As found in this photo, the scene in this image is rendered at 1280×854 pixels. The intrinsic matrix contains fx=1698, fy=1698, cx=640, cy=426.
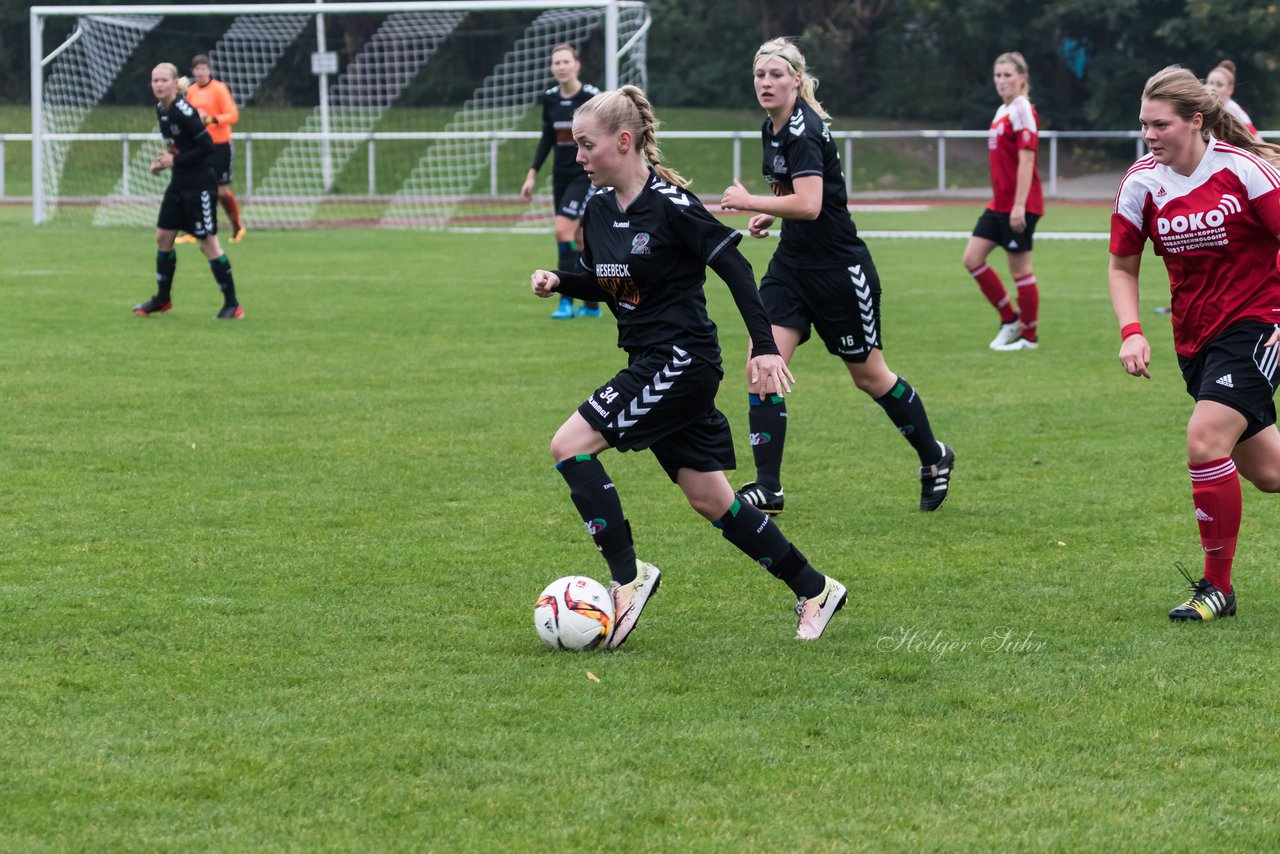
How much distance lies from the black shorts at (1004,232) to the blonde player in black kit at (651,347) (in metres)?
7.54

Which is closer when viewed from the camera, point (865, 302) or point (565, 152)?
point (865, 302)

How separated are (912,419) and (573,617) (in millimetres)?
2831

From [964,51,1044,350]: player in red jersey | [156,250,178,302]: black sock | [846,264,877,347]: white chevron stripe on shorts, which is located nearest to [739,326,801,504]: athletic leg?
[846,264,877,347]: white chevron stripe on shorts

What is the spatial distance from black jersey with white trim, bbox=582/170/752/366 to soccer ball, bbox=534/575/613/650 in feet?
2.49

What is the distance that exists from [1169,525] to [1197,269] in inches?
66.7

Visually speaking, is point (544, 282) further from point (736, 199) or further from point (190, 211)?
point (190, 211)

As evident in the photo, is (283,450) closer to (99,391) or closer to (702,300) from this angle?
(99,391)

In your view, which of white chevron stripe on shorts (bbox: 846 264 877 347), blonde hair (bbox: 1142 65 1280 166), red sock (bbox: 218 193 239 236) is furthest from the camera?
red sock (bbox: 218 193 239 236)

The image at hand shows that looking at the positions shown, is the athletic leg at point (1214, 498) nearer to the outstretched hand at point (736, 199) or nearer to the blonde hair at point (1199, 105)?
the blonde hair at point (1199, 105)

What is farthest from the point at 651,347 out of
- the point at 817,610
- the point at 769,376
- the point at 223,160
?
the point at 223,160

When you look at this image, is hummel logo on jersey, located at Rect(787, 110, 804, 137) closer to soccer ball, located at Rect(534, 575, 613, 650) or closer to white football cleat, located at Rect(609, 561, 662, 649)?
white football cleat, located at Rect(609, 561, 662, 649)

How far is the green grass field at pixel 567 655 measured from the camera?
3.77 m

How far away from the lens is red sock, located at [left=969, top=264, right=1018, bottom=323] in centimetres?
1250

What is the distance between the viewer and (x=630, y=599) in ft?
17.2
